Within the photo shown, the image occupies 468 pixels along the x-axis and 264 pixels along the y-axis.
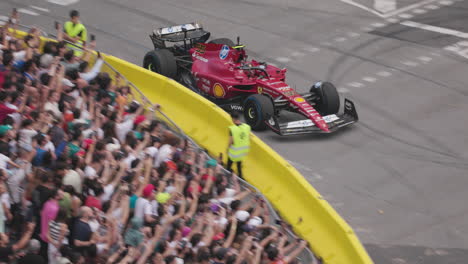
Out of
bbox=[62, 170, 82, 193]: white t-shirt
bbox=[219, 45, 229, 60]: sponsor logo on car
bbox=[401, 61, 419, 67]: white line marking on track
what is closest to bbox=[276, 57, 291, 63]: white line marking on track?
bbox=[401, 61, 419, 67]: white line marking on track

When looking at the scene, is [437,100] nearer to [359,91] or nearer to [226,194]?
[359,91]

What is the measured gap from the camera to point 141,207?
11.2m

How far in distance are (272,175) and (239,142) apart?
0.89m

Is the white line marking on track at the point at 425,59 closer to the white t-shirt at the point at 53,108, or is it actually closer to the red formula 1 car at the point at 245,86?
the red formula 1 car at the point at 245,86

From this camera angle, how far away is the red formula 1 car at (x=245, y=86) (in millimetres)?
17594

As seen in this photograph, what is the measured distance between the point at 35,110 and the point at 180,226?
3547 mm

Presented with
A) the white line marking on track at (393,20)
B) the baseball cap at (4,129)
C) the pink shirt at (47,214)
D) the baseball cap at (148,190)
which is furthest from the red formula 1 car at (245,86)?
the pink shirt at (47,214)

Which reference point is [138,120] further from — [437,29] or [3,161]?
[437,29]

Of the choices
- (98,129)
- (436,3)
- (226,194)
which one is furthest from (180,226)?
(436,3)

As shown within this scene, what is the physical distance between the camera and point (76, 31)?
17594 millimetres

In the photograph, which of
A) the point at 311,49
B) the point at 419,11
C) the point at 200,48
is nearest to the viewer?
the point at 200,48

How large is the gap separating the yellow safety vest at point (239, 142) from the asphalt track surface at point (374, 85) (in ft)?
6.69

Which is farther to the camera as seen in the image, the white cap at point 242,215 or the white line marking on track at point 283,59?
the white line marking on track at point 283,59

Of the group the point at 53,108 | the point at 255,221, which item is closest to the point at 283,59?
the point at 53,108
